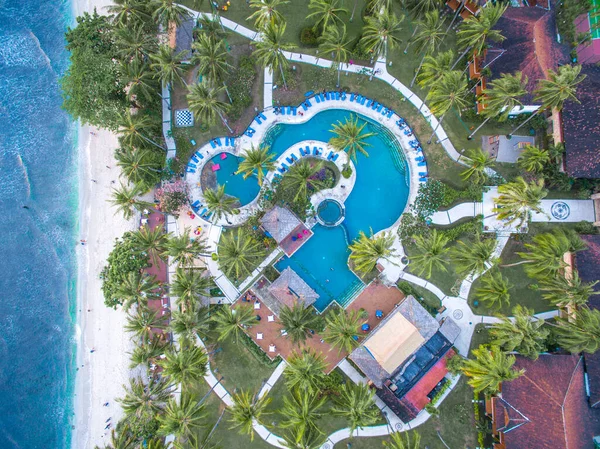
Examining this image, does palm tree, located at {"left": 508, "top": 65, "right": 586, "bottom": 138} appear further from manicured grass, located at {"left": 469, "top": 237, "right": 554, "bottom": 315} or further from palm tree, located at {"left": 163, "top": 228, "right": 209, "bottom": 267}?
palm tree, located at {"left": 163, "top": 228, "right": 209, "bottom": 267}

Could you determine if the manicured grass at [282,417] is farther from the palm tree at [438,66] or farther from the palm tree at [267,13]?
the palm tree at [267,13]

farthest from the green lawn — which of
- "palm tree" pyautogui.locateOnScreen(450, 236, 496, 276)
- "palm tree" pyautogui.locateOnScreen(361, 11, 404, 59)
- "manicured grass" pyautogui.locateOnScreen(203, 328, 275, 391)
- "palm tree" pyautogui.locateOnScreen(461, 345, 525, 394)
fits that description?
"palm tree" pyautogui.locateOnScreen(361, 11, 404, 59)

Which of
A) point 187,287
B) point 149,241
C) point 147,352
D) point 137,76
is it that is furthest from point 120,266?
point 137,76

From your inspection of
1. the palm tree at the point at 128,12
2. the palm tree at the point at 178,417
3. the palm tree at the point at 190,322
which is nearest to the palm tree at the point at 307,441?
the palm tree at the point at 178,417

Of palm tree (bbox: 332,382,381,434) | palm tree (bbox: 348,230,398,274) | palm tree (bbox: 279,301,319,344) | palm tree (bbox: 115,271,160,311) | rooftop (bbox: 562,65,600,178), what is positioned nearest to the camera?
palm tree (bbox: 332,382,381,434)

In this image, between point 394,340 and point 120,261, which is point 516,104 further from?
point 120,261

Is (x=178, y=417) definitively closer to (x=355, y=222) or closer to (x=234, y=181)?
(x=234, y=181)

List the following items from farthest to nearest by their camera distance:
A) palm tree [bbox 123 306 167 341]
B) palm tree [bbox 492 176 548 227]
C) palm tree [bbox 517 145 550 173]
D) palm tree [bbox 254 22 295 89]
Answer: palm tree [bbox 517 145 550 173] → palm tree [bbox 254 22 295 89] → palm tree [bbox 123 306 167 341] → palm tree [bbox 492 176 548 227]
